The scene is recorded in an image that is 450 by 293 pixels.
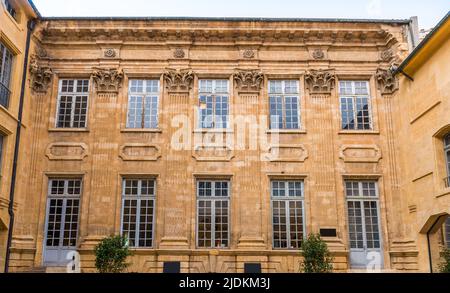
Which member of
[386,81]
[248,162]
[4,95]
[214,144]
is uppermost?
[386,81]

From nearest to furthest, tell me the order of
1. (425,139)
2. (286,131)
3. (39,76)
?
(425,139) → (286,131) → (39,76)

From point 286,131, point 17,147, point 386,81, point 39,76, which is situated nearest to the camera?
point 17,147

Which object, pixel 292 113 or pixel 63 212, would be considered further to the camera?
pixel 292 113

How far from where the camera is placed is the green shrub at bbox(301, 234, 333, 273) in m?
15.0

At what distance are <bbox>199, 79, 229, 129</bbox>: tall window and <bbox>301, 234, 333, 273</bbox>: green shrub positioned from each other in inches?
195

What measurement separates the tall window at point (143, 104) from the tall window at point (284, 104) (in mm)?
4035

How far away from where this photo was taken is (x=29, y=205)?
53.6 feet

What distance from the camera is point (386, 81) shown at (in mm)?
17406

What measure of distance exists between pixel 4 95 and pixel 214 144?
6.76 metres

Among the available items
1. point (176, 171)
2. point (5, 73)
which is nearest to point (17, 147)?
point (5, 73)

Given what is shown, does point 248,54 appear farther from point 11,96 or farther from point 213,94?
point 11,96

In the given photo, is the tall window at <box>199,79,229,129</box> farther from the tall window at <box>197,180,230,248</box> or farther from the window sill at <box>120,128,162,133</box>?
the tall window at <box>197,180,230,248</box>

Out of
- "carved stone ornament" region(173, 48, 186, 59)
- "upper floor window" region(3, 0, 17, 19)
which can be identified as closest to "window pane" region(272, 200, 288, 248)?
"carved stone ornament" region(173, 48, 186, 59)
